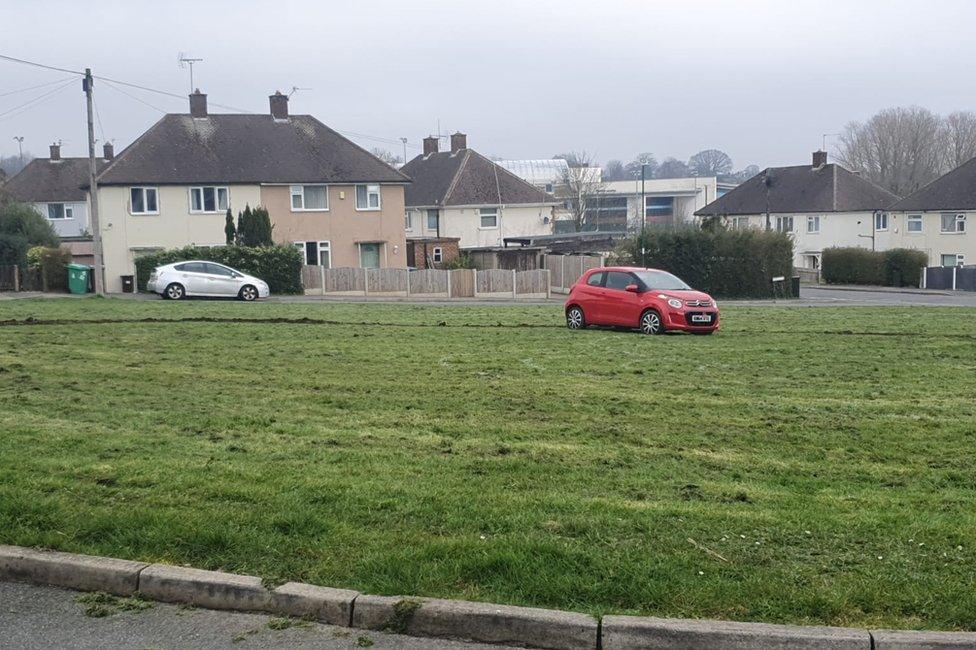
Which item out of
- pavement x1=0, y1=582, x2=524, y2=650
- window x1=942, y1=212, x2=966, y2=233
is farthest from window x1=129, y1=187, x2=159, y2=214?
window x1=942, y1=212, x2=966, y2=233

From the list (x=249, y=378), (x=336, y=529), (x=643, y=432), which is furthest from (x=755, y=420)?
(x=249, y=378)

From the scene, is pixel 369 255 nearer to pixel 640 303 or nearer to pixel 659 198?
pixel 640 303

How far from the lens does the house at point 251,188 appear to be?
172 feet

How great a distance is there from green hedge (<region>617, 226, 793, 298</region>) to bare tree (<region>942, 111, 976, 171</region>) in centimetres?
7015

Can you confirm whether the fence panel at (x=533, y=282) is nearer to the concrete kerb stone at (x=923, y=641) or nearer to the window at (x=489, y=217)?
the window at (x=489, y=217)

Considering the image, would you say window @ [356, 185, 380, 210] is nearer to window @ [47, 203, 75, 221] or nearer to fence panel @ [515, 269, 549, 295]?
fence panel @ [515, 269, 549, 295]

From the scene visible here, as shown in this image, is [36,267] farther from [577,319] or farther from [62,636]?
[62,636]

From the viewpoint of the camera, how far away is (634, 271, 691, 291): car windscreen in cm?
2547

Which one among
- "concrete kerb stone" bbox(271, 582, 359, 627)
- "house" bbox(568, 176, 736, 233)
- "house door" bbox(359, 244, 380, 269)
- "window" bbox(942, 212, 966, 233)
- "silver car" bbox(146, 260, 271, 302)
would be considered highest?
"house" bbox(568, 176, 736, 233)

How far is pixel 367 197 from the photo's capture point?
56719mm

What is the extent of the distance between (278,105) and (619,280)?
35986mm

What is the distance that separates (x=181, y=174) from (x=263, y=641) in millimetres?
49736

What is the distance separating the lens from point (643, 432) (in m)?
10.7

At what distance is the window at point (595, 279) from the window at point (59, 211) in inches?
2911
